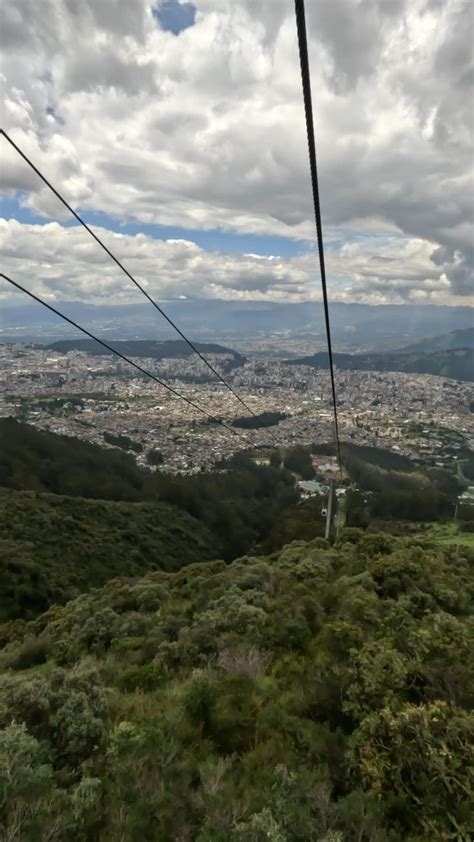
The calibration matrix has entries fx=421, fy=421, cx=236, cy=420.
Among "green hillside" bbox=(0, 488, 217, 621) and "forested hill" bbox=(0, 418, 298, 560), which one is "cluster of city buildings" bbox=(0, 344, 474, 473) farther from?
"green hillside" bbox=(0, 488, 217, 621)

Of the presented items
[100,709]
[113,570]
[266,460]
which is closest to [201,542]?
[113,570]

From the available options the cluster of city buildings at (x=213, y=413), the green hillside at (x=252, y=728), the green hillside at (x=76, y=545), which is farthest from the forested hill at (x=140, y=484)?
the green hillside at (x=252, y=728)

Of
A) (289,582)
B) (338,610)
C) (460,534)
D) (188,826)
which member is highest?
(188,826)

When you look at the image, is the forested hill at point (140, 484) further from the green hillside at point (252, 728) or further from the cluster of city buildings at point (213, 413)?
the green hillside at point (252, 728)

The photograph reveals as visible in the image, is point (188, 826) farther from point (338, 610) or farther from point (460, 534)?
point (460, 534)

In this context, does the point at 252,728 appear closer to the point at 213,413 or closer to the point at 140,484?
the point at 140,484

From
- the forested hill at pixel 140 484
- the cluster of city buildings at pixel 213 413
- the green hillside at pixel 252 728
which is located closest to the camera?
the green hillside at pixel 252 728
